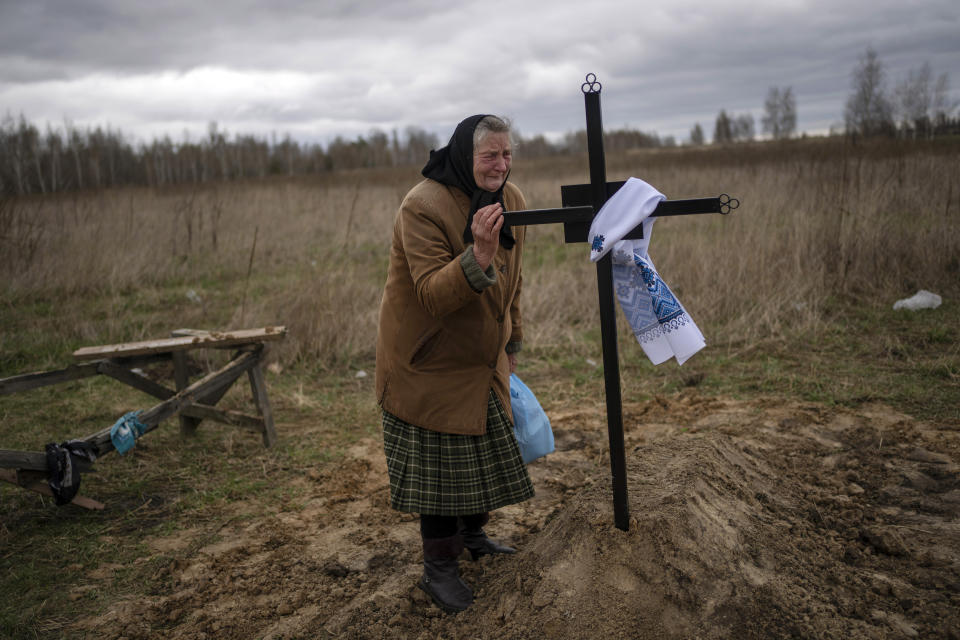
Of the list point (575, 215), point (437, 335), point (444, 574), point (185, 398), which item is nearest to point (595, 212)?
point (575, 215)

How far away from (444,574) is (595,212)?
150 centimetres

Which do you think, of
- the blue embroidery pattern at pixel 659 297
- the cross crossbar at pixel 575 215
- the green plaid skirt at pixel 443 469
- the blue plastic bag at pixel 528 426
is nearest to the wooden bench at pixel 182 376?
the green plaid skirt at pixel 443 469

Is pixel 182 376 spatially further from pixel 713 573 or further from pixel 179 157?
pixel 179 157

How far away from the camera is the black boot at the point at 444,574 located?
Result: 253 centimetres

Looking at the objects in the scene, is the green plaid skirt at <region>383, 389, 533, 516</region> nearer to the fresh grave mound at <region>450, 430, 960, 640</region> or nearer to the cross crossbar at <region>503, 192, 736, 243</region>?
the fresh grave mound at <region>450, 430, 960, 640</region>

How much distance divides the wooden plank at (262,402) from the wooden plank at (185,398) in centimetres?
6

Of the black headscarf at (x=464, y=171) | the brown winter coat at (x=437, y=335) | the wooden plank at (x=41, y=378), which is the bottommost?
the wooden plank at (x=41, y=378)

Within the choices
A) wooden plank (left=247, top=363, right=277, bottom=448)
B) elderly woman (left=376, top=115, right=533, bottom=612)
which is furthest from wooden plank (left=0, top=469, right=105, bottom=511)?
elderly woman (left=376, top=115, right=533, bottom=612)

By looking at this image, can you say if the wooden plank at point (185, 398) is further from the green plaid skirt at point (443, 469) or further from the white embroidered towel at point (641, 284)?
the white embroidered towel at point (641, 284)

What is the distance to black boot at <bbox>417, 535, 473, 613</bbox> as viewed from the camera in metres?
2.53

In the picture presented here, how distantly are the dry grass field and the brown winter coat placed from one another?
2.21ft

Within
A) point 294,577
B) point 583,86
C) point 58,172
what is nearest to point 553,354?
point 294,577

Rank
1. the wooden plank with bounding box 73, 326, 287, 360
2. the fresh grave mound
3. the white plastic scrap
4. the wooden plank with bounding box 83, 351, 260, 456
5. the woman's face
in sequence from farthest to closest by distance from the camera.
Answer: the white plastic scrap
the wooden plank with bounding box 73, 326, 287, 360
the wooden plank with bounding box 83, 351, 260, 456
the woman's face
the fresh grave mound

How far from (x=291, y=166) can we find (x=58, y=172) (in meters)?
21.1
